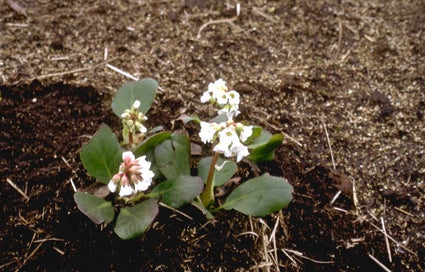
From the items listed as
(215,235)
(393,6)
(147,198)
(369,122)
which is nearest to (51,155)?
(147,198)

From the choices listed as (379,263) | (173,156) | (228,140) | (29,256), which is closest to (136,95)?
(173,156)

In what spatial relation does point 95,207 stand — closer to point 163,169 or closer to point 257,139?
point 163,169

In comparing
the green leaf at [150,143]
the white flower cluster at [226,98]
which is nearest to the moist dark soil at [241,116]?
the green leaf at [150,143]

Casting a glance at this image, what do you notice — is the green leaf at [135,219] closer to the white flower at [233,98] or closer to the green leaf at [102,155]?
the green leaf at [102,155]

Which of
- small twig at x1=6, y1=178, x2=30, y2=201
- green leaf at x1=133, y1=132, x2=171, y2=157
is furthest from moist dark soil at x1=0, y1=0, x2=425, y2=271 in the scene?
green leaf at x1=133, y1=132, x2=171, y2=157

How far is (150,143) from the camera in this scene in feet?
5.34

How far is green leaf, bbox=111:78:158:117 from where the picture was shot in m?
1.77

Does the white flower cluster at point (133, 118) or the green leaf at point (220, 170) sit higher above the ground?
the white flower cluster at point (133, 118)

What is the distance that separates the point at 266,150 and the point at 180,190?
14.5 inches

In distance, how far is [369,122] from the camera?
2105 mm

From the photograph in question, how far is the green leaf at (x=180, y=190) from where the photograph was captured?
59.9 inches

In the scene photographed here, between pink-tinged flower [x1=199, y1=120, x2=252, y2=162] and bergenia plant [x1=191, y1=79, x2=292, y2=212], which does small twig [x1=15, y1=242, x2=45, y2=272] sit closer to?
bergenia plant [x1=191, y1=79, x2=292, y2=212]

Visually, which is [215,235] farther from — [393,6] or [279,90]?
[393,6]

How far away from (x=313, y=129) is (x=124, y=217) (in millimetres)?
949
